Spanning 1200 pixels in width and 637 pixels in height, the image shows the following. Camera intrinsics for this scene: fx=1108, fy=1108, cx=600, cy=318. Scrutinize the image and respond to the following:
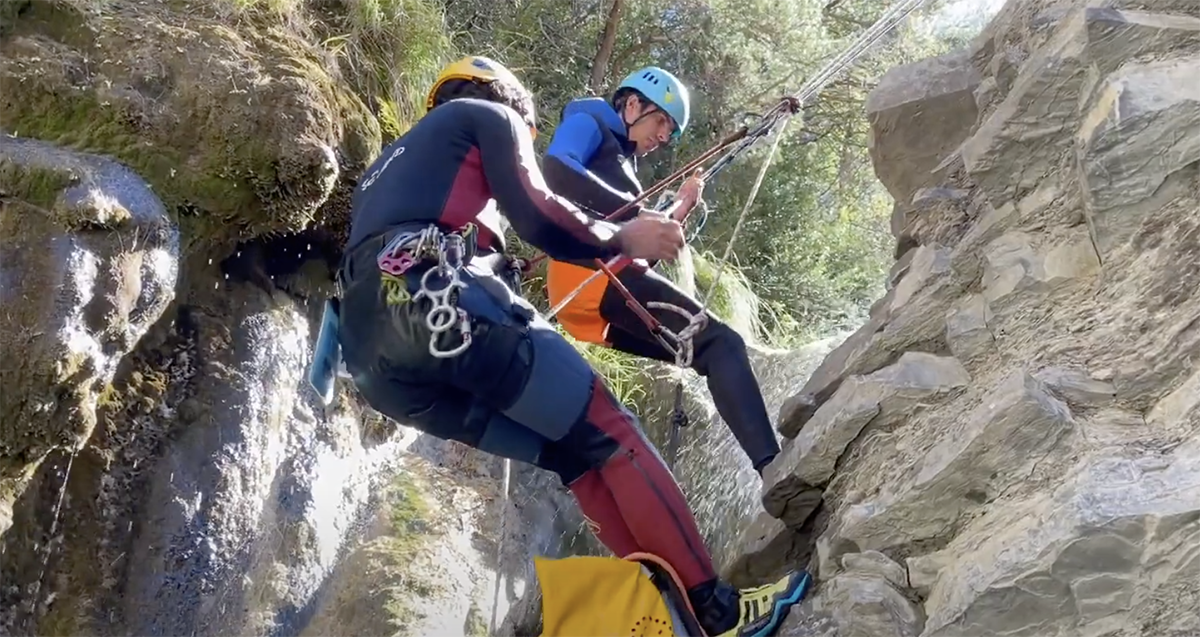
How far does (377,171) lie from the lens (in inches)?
142

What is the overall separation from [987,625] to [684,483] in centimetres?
311

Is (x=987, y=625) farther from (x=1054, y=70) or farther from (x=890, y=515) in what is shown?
(x=1054, y=70)

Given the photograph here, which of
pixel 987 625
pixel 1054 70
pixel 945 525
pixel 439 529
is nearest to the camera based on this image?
pixel 987 625

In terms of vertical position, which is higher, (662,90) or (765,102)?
(662,90)

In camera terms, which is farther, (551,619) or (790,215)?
(790,215)

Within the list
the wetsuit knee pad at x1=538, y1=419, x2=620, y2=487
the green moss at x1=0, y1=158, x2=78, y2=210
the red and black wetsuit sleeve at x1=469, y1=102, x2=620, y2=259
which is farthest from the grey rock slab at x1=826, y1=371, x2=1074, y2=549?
the green moss at x1=0, y1=158, x2=78, y2=210

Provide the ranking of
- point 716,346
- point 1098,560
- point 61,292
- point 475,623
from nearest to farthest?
point 1098,560 → point 716,346 → point 61,292 → point 475,623

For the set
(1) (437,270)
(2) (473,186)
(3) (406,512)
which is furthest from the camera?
(3) (406,512)

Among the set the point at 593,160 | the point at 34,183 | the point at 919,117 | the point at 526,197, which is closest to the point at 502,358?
the point at 526,197

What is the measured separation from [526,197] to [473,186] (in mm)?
252

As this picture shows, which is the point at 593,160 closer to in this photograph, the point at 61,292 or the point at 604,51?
the point at 61,292

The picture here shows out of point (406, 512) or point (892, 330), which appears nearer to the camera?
point (892, 330)

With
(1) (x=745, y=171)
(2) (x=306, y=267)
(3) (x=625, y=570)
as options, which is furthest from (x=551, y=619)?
(1) (x=745, y=171)

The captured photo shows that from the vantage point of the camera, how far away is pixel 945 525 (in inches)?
111
